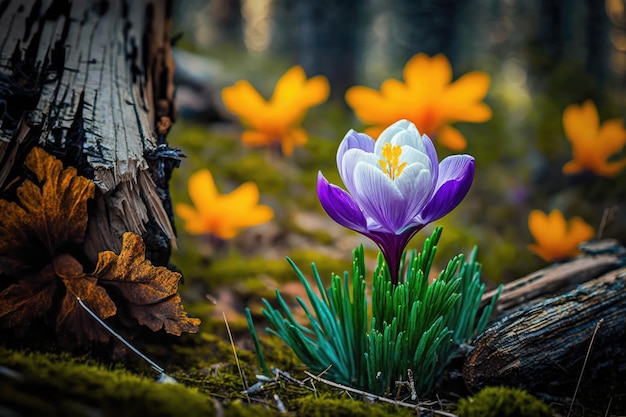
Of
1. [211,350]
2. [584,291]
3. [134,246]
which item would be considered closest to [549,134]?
[584,291]

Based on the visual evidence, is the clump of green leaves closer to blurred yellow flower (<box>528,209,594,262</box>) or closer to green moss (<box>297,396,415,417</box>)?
green moss (<box>297,396,415,417</box>)

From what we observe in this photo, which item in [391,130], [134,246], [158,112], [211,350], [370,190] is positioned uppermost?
[158,112]

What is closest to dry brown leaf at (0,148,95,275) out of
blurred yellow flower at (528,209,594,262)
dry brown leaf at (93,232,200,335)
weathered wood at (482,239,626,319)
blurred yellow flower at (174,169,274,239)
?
dry brown leaf at (93,232,200,335)

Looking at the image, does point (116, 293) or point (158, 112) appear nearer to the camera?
point (116, 293)

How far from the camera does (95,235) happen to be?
137 centimetres

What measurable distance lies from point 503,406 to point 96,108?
1.35m

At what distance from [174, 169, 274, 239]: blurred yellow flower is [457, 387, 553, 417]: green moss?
3.71 ft

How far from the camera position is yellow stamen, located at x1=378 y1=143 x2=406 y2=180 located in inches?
47.1

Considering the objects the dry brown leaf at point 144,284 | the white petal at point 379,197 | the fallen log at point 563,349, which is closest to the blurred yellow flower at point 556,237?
the fallen log at point 563,349

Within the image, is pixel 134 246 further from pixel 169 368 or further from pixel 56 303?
pixel 169 368

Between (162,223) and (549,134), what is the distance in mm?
2973

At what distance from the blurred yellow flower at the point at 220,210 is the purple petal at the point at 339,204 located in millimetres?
860

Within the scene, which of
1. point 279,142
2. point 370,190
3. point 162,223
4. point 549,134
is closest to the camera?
point 370,190

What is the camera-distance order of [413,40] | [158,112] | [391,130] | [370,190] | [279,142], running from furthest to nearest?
[413,40] < [279,142] < [158,112] < [391,130] < [370,190]
